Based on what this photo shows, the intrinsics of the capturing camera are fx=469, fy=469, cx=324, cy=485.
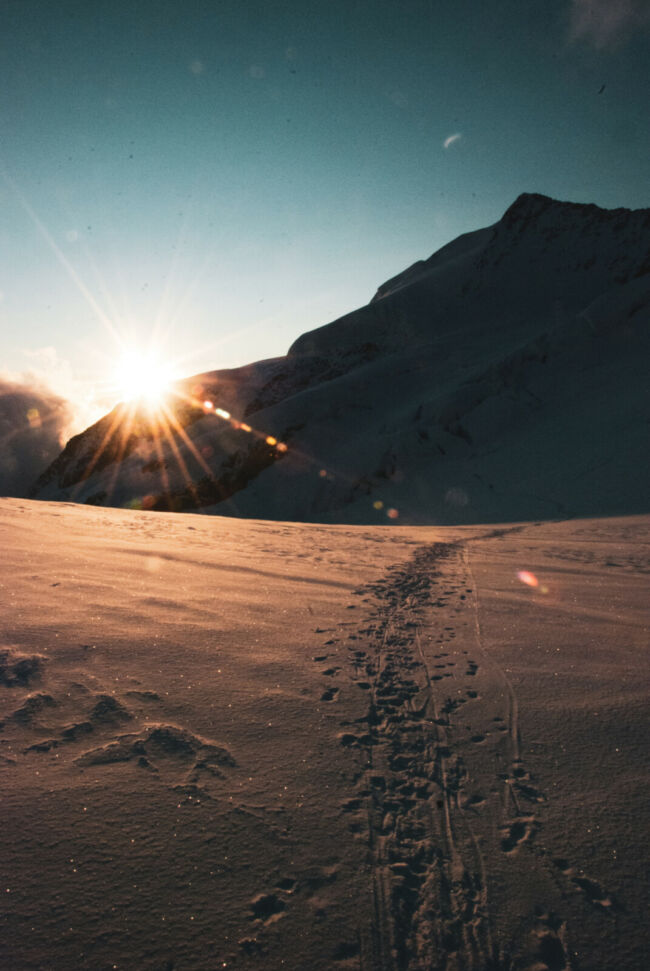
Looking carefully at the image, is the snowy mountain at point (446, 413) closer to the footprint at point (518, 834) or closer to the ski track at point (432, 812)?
the ski track at point (432, 812)

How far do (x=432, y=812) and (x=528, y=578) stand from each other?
447cm

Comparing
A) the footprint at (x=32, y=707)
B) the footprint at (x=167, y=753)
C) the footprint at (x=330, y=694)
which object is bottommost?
the footprint at (x=167, y=753)

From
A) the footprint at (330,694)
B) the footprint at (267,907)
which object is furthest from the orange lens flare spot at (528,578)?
the footprint at (267,907)

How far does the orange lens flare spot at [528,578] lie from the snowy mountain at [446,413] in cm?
894

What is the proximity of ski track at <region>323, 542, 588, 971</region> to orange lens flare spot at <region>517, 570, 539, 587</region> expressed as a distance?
2138mm

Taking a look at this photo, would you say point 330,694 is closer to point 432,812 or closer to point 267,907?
point 432,812

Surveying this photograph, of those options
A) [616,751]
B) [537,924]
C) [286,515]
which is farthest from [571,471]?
[537,924]

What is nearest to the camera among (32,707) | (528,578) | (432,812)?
(432,812)

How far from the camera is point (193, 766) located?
2102 millimetres

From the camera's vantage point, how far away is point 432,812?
2.04 m

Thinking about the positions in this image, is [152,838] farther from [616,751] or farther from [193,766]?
[616,751]

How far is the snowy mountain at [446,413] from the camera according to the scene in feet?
60.4

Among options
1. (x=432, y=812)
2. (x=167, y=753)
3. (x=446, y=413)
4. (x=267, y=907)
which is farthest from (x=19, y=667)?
(x=446, y=413)

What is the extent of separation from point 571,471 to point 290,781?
58.7ft
